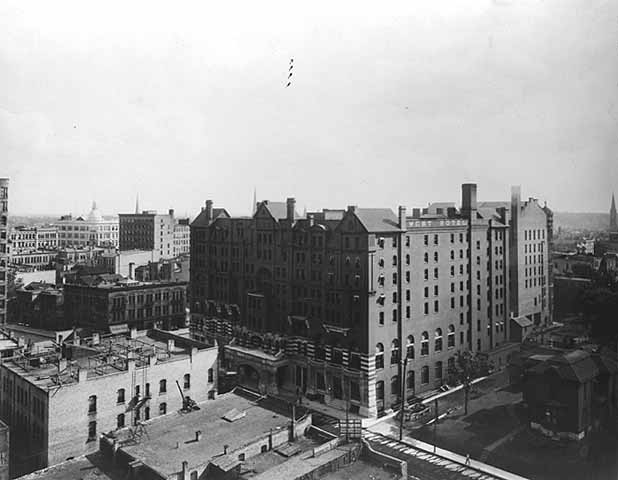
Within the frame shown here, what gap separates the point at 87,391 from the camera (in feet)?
143

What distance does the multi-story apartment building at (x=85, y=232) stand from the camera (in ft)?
472

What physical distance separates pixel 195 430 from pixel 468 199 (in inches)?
1689

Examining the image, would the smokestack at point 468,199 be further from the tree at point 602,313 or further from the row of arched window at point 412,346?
the tree at point 602,313

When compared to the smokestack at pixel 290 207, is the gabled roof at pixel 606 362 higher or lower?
lower

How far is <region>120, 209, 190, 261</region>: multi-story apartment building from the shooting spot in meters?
127

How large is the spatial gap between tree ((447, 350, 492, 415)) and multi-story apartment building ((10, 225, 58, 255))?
8881 cm

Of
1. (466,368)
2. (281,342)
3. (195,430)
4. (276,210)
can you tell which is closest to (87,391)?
(195,430)

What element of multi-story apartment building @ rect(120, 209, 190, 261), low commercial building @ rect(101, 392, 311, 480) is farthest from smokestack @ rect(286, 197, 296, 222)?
multi-story apartment building @ rect(120, 209, 190, 261)

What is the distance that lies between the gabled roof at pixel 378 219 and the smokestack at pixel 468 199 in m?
12.8

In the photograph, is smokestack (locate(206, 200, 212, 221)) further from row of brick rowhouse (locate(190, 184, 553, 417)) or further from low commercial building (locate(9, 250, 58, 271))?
low commercial building (locate(9, 250, 58, 271))

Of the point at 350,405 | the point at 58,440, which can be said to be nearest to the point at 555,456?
the point at 350,405

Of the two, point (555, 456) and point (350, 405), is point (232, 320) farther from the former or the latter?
point (555, 456)

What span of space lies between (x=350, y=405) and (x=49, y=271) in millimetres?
75507

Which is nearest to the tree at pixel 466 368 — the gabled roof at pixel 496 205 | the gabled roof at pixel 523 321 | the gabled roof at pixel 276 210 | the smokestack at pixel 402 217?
the gabled roof at pixel 523 321
